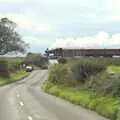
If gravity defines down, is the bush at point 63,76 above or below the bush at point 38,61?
above

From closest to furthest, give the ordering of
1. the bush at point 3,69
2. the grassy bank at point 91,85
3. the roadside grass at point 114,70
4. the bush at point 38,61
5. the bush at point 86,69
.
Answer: the grassy bank at point 91,85, the roadside grass at point 114,70, the bush at point 86,69, the bush at point 3,69, the bush at point 38,61

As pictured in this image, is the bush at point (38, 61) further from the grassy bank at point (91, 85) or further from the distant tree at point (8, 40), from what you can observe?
the grassy bank at point (91, 85)

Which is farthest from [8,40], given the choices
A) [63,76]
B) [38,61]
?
[63,76]

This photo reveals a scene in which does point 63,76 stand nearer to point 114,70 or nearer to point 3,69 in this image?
point 114,70

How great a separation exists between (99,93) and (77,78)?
52.1ft

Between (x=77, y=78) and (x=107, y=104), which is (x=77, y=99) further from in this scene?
(x=77, y=78)

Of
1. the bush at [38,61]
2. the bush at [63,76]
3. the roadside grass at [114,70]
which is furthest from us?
the bush at [38,61]

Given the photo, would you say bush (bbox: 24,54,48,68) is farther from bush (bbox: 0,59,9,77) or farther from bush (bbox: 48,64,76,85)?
bush (bbox: 48,64,76,85)

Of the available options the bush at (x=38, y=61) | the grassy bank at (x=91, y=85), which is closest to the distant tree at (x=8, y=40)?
the bush at (x=38, y=61)

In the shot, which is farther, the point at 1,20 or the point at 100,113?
the point at 1,20

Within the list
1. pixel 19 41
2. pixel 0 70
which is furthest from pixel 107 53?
pixel 19 41

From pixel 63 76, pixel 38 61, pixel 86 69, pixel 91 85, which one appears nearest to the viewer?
pixel 91 85

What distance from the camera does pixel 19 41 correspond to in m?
128

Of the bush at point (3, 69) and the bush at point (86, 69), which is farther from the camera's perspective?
the bush at point (3, 69)
